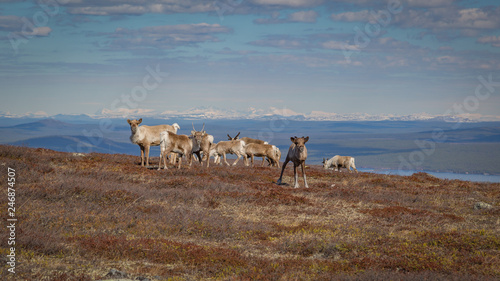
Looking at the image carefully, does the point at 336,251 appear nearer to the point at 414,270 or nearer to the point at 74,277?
the point at 414,270

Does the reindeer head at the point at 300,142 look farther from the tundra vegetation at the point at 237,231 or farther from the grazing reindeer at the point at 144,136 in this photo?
the grazing reindeer at the point at 144,136

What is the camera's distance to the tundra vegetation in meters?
9.38

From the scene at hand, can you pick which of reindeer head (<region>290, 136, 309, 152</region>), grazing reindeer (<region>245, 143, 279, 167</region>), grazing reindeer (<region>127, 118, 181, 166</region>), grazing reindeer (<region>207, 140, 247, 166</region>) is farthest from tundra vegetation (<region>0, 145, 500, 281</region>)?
grazing reindeer (<region>207, 140, 247, 166</region>)

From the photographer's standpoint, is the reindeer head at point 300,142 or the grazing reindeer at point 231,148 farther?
the grazing reindeer at point 231,148

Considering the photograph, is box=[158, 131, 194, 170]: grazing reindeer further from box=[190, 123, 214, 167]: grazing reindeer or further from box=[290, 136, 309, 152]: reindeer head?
box=[290, 136, 309, 152]: reindeer head

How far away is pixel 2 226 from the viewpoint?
10.5 m

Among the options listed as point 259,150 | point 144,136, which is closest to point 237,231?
point 144,136

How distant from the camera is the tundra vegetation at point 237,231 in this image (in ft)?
30.8

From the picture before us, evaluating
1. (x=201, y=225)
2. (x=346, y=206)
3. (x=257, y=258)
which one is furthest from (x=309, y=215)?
(x=257, y=258)

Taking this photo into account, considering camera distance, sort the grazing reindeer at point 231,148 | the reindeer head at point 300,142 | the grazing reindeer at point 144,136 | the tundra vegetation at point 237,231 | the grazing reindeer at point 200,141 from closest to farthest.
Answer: the tundra vegetation at point 237,231, the reindeer head at point 300,142, the grazing reindeer at point 144,136, the grazing reindeer at point 200,141, the grazing reindeer at point 231,148

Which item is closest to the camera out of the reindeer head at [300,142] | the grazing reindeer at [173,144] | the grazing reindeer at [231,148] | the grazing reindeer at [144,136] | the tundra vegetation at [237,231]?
the tundra vegetation at [237,231]

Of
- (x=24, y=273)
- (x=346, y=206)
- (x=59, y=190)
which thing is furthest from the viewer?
(x=346, y=206)

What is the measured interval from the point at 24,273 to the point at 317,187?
1704 cm

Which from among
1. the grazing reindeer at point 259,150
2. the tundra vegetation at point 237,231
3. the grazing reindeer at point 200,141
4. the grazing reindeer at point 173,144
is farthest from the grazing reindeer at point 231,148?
the tundra vegetation at point 237,231
